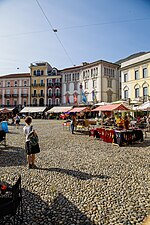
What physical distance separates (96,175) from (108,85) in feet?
134

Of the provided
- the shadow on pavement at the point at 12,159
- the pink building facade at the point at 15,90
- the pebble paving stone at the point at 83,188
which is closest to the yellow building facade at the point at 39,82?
the pink building facade at the point at 15,90

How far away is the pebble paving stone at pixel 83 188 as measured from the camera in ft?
10.4

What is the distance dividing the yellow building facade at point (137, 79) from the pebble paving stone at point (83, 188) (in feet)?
81.0

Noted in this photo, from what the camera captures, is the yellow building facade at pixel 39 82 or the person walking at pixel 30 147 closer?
the person walking at pixel 30 147

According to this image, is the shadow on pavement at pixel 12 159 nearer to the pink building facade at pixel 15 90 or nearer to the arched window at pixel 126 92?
the arched window at pixel 126 92

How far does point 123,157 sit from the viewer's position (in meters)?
7.16

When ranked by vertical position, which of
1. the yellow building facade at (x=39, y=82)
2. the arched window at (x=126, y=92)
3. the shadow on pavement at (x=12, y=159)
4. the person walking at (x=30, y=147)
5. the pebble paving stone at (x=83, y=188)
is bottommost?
the pebble paving stone at (x=83, y=188)

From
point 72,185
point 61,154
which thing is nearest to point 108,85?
point 61,154

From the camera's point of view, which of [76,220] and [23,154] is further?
[23,154]

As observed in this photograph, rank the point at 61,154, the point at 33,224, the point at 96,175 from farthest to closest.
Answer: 1. the point at 61,154
2. the point at 96,175
3. the point at 33,224

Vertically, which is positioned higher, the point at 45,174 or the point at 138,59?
the point at 138,59

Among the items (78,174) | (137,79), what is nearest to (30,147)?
(78,174)

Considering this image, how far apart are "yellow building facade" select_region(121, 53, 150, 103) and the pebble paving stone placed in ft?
81.0

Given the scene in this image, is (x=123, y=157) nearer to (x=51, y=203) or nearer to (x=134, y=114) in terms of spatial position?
(x=51, y=203)
